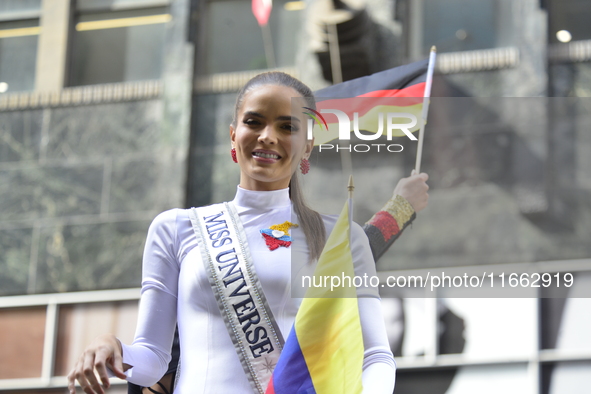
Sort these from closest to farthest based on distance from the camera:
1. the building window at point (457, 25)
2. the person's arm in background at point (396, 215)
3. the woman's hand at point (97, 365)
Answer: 1. the woman's hand at point (97, 365)
2. the person's arm in background at point (396, 215)
3. the building window at point (457, 25)

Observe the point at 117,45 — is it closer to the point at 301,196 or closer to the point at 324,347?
the point at 301,196

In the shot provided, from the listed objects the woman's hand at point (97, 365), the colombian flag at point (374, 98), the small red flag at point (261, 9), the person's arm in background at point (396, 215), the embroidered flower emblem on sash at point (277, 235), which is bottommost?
the woman's hand at point (97, 365)

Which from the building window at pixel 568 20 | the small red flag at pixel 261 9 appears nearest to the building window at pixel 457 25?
the building window at pixel 568 20

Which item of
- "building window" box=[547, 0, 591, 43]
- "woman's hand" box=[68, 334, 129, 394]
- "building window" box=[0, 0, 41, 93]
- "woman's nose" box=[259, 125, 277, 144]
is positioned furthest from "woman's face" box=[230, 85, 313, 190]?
"building window" box=[0, 0, 41, 93]

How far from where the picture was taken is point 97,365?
252cm

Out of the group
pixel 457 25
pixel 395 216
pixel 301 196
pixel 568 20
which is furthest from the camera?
pixel 457 25

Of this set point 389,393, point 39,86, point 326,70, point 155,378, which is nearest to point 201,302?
point 155,378

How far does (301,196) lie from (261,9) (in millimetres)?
6810

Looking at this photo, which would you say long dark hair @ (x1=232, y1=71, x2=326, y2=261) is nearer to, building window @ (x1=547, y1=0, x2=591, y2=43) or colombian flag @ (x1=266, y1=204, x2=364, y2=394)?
colombian flag @ (x1=266, y1=204, x2=364, y2=394)

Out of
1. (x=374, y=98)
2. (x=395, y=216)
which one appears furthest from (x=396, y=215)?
(x=374, y=98)

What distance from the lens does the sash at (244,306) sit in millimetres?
2775

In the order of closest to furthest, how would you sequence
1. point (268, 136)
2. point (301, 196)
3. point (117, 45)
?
1. point (268, 136)
2. point (301, 196)
3. point (117, 45)

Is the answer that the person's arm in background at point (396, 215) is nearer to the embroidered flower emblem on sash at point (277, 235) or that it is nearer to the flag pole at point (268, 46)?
the embroidered flower emblem on sash at point (277, 235)

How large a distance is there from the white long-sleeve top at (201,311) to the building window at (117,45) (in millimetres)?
7557
